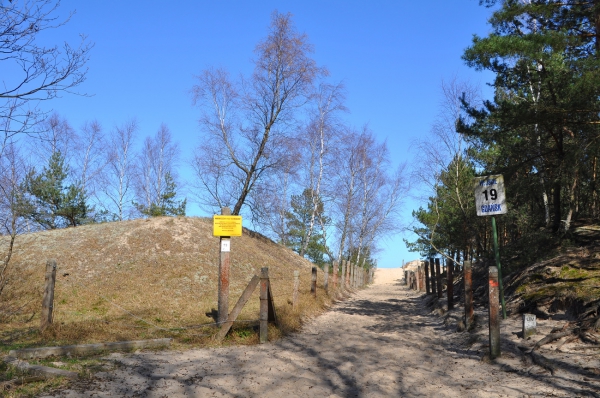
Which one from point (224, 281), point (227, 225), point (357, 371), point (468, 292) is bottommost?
point (357, 371)

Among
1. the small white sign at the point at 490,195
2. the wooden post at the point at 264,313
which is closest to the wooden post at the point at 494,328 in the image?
the small white sign at the point at 490,195

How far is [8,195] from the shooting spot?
10.5 m

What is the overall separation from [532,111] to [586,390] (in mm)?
6816

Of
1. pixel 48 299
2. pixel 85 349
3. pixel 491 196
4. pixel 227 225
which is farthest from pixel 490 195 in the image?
pixel 48 299

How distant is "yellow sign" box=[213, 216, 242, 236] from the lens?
10375mm

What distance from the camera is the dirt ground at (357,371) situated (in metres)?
5.91

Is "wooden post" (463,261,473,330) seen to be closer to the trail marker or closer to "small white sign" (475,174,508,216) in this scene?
→ the trail marker

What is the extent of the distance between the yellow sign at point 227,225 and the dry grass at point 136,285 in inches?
77.5

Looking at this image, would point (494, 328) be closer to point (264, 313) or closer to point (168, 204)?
point (264, 313)

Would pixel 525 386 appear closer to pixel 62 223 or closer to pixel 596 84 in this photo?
pixel 596 84

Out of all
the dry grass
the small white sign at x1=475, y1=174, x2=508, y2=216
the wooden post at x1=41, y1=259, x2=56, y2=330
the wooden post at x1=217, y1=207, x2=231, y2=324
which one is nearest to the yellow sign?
A: the wooden post at x1=217, y1=207, x2=231, y2=324

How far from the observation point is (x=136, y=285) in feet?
54.5

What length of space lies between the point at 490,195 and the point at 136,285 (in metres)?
12.0

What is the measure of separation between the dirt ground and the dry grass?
4.95 ft
